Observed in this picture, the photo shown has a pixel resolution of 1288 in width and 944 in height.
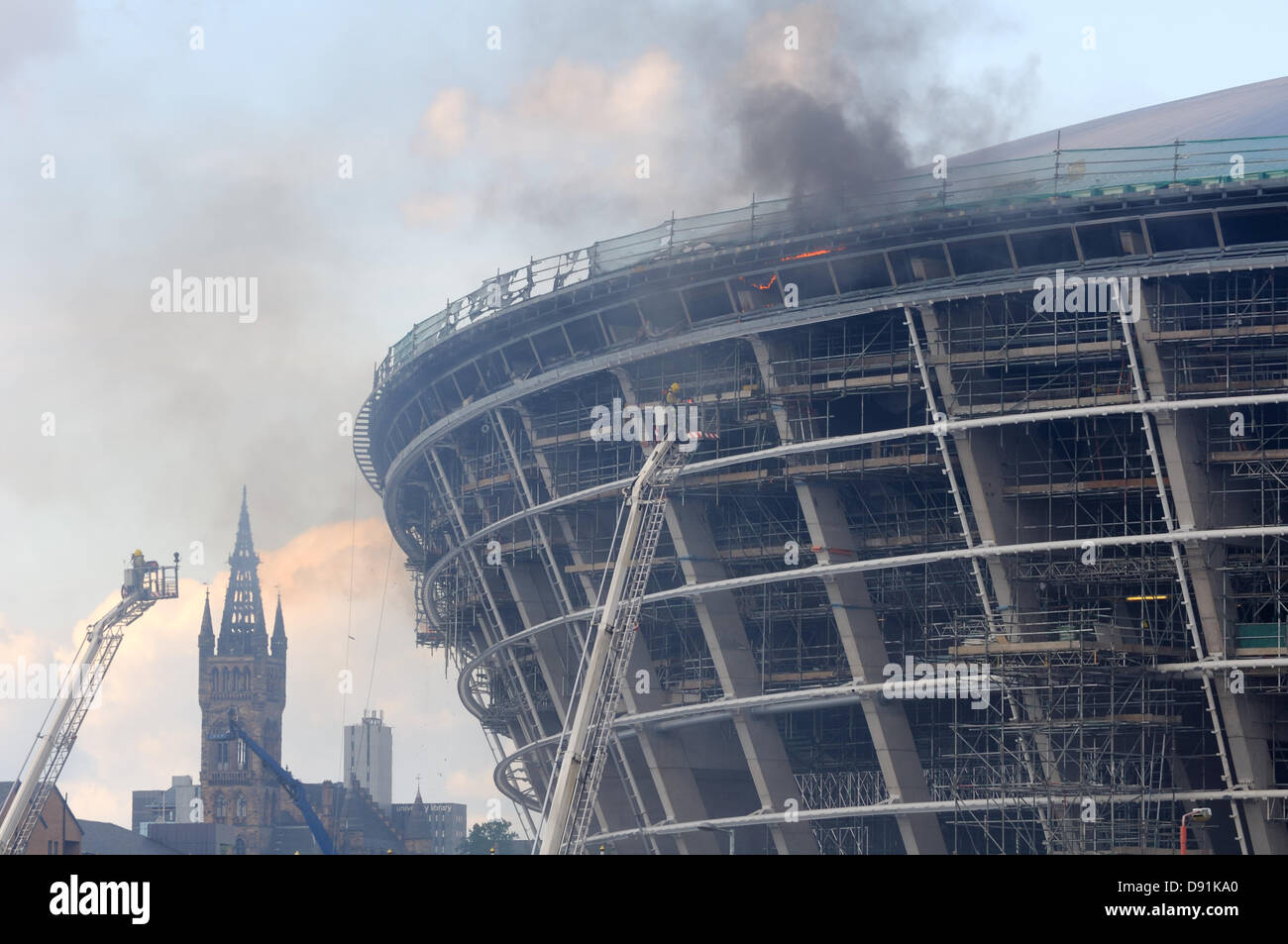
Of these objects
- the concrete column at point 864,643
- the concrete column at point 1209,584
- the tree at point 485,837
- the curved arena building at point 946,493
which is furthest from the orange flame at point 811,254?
the tree at point 485,837

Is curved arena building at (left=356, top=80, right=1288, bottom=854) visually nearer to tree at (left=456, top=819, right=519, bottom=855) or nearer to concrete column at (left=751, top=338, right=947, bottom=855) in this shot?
concrete column at (left=751, top=338, right=947, bottom=855)

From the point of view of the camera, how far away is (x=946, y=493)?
51.3 m

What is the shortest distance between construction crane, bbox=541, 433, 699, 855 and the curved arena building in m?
1.92

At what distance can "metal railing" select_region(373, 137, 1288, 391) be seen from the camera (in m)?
46.2

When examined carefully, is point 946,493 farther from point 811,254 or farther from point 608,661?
point 608,661

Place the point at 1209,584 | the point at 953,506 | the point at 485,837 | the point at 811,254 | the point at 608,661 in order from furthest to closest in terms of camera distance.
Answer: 1. the point at 485,837
2. the point at 953,506
3. the point at 811,254
4. the point at 608,661
5. the point at 1209,584

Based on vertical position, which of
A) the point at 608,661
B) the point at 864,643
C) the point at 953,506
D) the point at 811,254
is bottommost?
the point at 608,661

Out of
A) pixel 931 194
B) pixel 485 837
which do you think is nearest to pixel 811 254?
pixel 931 194

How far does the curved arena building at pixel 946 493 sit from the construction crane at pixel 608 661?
6.29 ft

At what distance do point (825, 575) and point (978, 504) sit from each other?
16.2 ft

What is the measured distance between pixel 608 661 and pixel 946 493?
1104 centimetres

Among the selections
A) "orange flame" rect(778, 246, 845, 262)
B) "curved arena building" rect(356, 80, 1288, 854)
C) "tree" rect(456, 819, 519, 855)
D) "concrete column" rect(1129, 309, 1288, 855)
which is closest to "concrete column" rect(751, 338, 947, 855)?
"curved arena building" rect(356, 80, 1288, 854)

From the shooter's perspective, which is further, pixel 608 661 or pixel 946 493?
pixel 946 493
